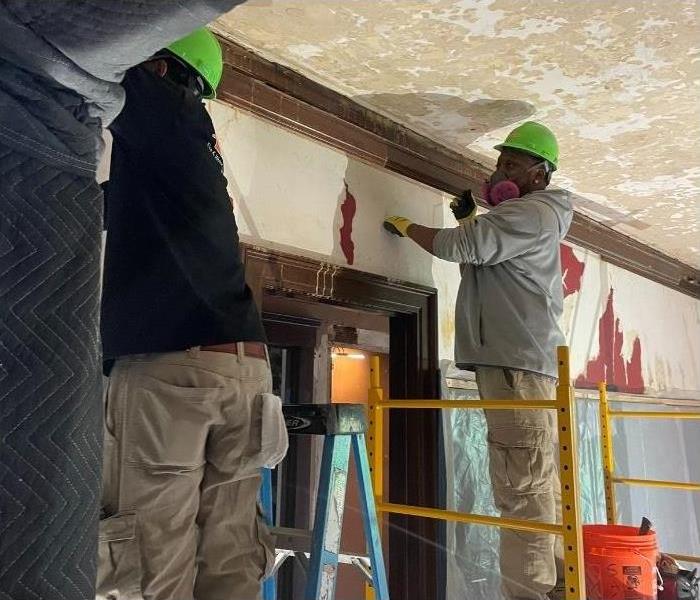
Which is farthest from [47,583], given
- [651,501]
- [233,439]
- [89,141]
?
[651,501]

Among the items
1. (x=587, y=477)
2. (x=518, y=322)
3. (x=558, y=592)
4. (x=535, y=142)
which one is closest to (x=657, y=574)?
(x=558, y=592)

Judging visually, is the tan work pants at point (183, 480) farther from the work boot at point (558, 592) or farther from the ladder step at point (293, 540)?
the work boot at point (558, 592)

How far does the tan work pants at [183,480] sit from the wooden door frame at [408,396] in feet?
2.90

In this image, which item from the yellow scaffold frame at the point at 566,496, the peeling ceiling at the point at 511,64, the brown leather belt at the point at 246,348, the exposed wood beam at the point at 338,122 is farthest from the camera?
the exposed wood beam at the point at 338,122

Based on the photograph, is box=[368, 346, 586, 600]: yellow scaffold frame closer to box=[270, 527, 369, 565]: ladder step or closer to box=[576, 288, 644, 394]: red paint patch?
box=[270, 527, 369, 565]: ladder step

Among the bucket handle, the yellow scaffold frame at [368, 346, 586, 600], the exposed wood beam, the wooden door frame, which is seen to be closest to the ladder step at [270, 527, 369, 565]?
the yellow scaffold frame at [368, 346, 586, 600]

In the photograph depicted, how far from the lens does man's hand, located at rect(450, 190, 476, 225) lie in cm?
247

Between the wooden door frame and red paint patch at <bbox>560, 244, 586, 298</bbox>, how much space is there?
118cm

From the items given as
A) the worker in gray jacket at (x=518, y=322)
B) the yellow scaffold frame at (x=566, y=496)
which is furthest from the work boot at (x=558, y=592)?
the yellow scaffold frame at (x=566, y=496)

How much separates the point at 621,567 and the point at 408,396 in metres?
0.96

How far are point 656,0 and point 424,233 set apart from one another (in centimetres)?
94

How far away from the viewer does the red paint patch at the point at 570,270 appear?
3.35 meters

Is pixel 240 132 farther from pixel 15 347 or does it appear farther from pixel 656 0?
pixel 15 347

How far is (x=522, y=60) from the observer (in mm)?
2012
